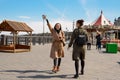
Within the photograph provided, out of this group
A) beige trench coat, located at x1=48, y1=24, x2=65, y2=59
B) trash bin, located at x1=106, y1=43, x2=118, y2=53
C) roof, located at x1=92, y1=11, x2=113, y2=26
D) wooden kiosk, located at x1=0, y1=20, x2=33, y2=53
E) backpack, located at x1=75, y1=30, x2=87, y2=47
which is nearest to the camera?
backpack, located at x1=75, y1=30, x2=87, y2=47

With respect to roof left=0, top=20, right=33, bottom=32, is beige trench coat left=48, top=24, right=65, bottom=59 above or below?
below

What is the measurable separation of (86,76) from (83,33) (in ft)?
4.45

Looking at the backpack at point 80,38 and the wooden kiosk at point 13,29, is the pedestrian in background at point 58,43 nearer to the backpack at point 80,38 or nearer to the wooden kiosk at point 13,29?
the backpack at point 80,38

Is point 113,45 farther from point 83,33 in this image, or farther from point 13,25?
point 83,33

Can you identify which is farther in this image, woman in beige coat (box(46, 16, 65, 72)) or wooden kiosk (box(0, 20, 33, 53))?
wooden kiosk (box(0, 20, 33, 53))

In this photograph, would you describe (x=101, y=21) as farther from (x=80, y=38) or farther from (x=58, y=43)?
(x=80, y=38)

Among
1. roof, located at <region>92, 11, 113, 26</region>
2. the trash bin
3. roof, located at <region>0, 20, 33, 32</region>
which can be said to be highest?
roof, located at <region>92, 11, 113, 26</region>

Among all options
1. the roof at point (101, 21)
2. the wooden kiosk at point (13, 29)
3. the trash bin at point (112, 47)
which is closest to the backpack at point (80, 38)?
the wooden kiosk at point (13, 29)

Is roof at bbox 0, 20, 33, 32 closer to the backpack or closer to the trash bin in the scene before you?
the trash bin

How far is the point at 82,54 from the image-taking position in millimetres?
9594

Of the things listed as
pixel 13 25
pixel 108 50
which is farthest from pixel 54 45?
pixel 108 50

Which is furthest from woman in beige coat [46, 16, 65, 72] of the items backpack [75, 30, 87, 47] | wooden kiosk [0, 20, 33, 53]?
wooden kiosk [0, 20, 33, 53]

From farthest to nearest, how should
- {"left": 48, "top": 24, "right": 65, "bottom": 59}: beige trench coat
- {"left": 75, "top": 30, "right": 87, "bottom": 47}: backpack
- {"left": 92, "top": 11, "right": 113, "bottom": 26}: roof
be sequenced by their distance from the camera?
1. {"left": 92, "top": 11, "right": 113, "bottom": 26}: roof
2. {"left": 48, "top": 24, "right": 65, "bottom": 59}: beige trench coat
3. {"left": 75, "top": 30, "right": 87, "bottom": 47}: backpack

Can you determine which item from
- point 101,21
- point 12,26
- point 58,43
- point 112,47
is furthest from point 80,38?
point 101,21
